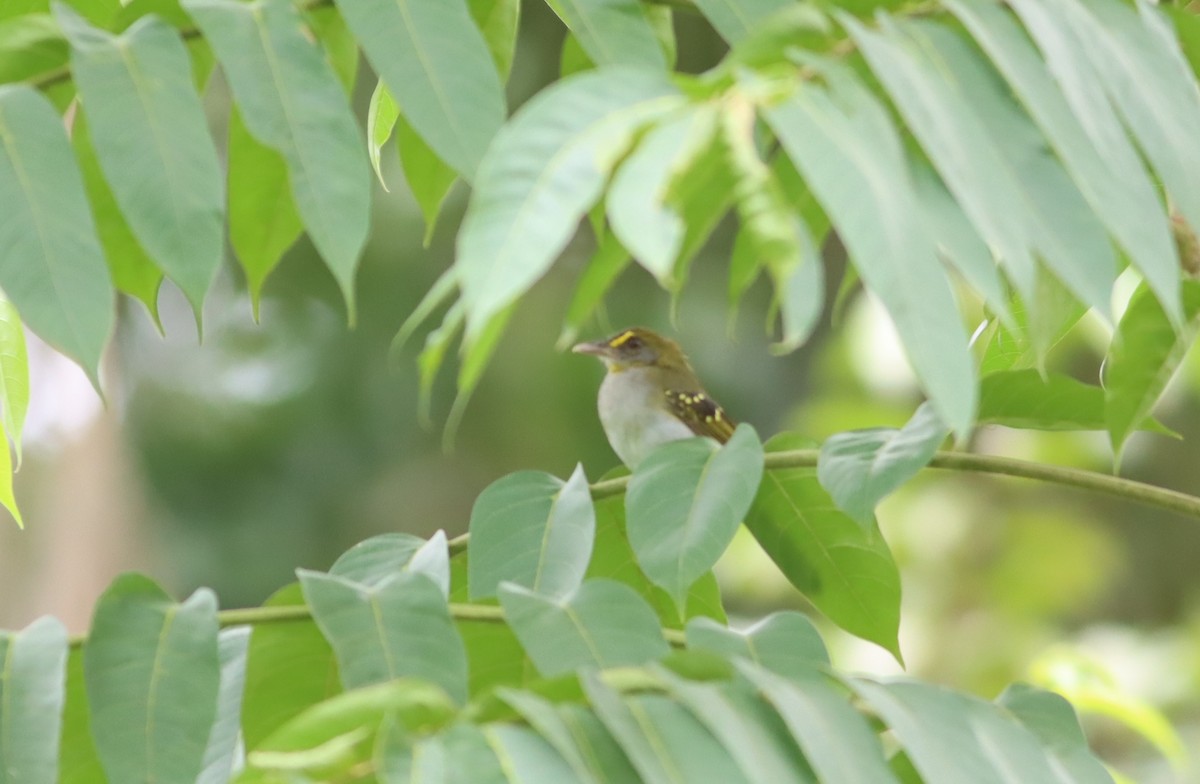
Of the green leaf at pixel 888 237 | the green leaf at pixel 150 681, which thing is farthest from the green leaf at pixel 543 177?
the green leaf at pixel 150 681

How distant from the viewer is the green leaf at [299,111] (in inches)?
57.9

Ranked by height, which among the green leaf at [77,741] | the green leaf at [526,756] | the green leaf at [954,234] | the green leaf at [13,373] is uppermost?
the green leaf at [954,234]

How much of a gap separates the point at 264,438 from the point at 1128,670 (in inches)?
242

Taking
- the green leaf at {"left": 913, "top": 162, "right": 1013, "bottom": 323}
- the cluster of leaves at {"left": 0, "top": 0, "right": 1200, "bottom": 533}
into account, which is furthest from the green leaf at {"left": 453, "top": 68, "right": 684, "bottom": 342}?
the green leaf at {"left": 913, "top": 162, "right": 1013, "bottom": 323}

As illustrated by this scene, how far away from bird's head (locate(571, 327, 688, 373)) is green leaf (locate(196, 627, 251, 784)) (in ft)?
10.1

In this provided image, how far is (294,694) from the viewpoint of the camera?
172 cm

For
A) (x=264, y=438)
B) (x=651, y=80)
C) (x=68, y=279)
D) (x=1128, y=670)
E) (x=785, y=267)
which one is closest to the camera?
(x=785, y=267)

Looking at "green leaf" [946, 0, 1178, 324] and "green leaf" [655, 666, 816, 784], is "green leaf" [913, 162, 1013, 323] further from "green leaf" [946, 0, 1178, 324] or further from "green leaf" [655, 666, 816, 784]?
"green leaf" [655, 666, 816, 784]

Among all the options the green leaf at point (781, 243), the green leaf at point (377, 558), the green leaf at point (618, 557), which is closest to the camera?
the green leaf at point (781, 243)

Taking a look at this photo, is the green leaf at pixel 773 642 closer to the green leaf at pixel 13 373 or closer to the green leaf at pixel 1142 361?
the green leaf at pixel 1142 361

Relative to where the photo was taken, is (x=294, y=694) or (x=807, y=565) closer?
(x=294, y=694)

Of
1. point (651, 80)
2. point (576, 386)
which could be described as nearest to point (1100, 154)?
point (651, 80)

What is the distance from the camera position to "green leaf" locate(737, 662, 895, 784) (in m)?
1.17

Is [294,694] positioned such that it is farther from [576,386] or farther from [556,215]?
[576,386]
